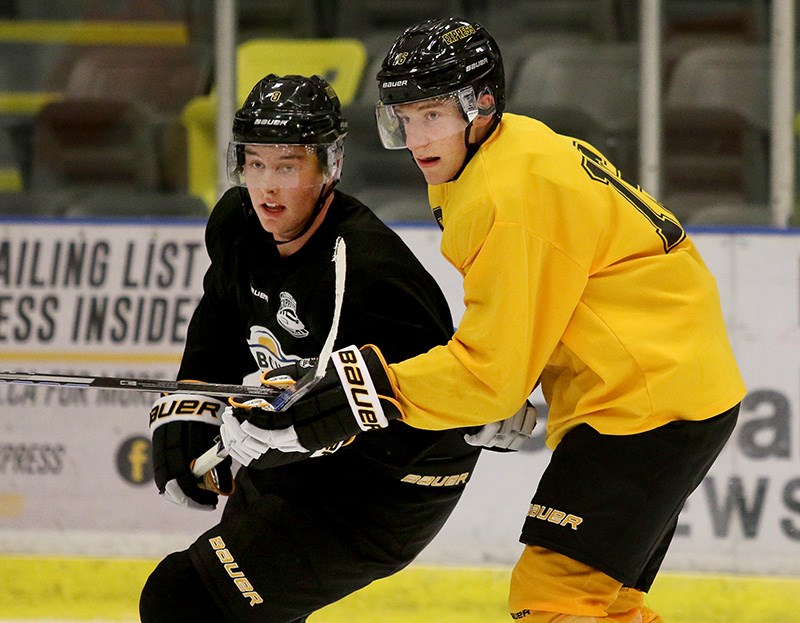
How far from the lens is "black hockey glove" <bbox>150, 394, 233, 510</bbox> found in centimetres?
229

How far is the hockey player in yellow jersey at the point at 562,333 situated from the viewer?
76.0 inches

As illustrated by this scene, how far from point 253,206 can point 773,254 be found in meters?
1.90

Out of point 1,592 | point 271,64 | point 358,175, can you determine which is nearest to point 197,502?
point 1,592

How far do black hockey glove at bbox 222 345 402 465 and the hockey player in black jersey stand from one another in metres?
0.08

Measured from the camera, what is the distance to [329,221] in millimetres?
2176

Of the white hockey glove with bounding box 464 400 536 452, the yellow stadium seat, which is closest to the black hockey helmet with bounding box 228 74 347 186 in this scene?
the white hockey glove with bounding box 464 400 536 452

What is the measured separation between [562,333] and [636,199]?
0.27m

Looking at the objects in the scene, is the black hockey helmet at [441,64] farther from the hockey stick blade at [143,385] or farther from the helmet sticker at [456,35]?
the hockey stick blade at [143,385]

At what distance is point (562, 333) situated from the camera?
2002mm

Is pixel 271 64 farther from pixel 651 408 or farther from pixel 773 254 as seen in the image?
pixel 651 408

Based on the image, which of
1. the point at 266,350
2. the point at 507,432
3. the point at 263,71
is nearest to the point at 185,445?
the point at 266,350

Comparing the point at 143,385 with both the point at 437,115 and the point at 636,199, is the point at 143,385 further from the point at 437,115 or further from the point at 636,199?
the point at 636,199

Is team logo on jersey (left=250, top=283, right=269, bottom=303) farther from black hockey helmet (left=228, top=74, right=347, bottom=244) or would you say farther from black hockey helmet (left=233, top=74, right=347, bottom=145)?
black hockey helmet (left=233, top=74, right=347, bottom=145)

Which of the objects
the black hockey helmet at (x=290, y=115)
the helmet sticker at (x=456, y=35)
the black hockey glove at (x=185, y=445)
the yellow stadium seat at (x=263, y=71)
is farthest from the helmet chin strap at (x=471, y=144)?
the yellow stadium seat at (x=263, y=71)
